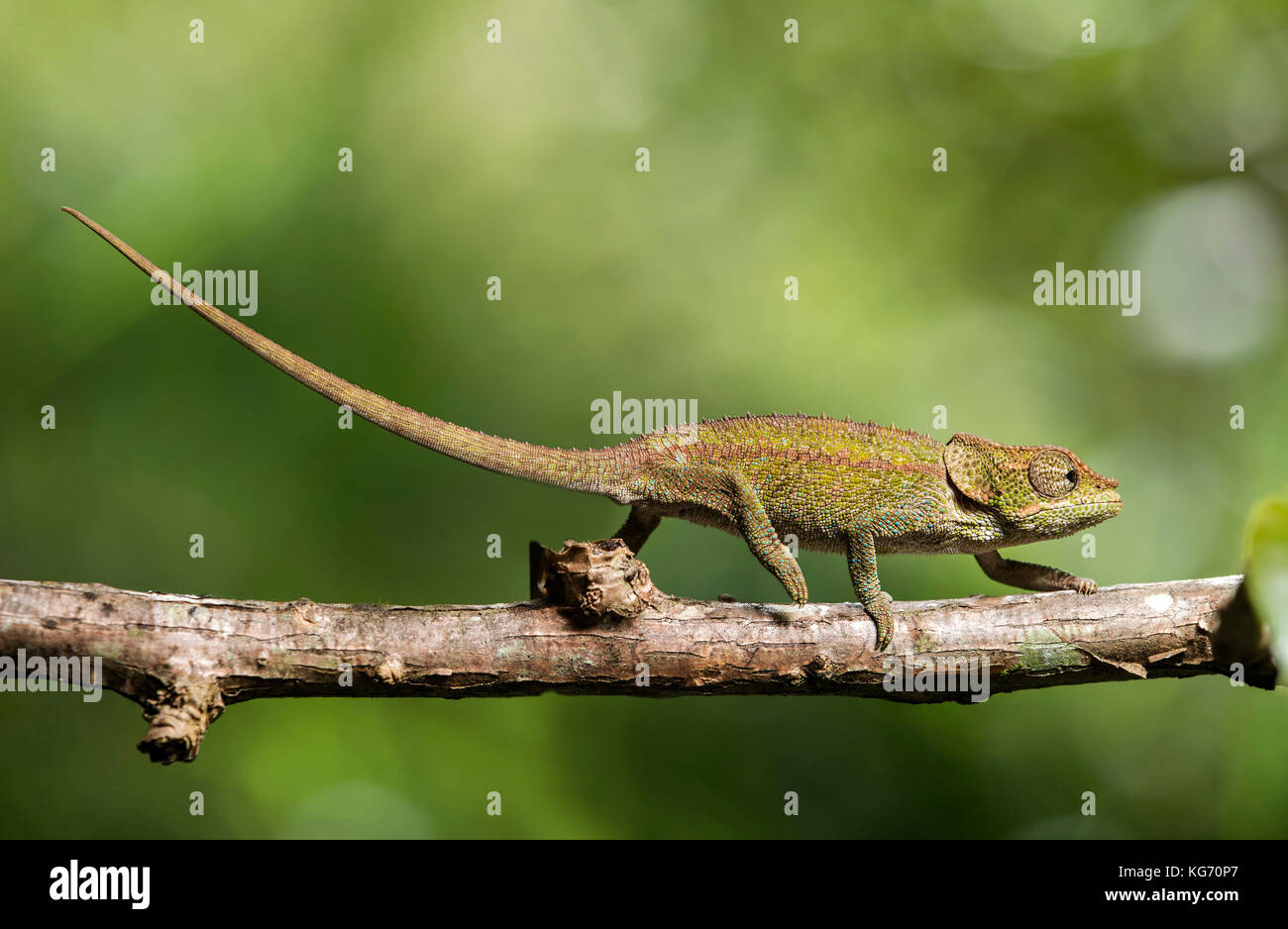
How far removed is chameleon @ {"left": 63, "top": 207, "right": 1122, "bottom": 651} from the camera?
2.42 metres

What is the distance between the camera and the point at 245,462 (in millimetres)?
3803

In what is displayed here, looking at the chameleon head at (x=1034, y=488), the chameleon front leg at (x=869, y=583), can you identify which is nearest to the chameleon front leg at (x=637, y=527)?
the chameleon front leg at (x=869, y=583)

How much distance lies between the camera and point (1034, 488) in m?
2.62

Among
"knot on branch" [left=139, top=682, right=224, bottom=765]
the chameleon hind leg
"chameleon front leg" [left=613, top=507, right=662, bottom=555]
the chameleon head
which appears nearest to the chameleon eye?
the chameleon head

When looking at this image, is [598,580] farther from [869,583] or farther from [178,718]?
[178,718]

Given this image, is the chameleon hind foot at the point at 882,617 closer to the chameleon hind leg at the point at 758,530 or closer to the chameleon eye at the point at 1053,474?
the chameleon hind leg at the point at 758,530

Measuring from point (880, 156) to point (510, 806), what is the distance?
→ 340 cm

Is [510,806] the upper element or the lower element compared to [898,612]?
lower

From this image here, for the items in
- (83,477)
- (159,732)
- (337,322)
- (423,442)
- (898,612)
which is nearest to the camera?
(159,732)

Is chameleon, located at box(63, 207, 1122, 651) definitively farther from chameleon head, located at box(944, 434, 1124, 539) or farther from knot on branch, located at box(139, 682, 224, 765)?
knot on branch, located at box(139, 682, 224, 765)

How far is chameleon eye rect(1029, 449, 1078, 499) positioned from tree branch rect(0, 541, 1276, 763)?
346 mm

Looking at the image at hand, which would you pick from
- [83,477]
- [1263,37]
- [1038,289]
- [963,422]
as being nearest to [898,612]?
[963,422]

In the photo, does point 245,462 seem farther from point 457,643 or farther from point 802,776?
point 802,776

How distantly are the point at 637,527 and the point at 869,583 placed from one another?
2.34 ft
